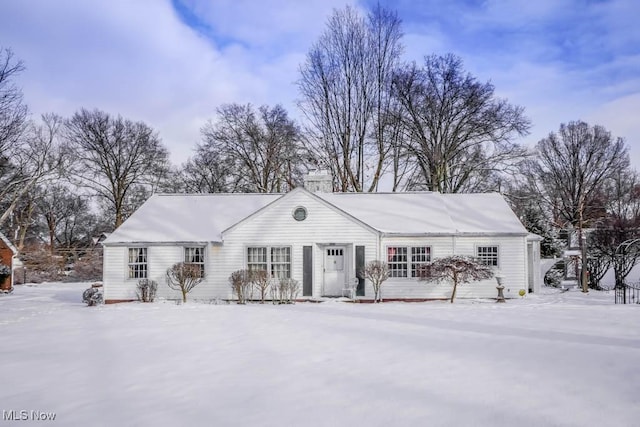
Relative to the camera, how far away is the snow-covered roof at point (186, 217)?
18125 millimetres

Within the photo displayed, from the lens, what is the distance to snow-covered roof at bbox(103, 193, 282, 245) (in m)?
18.1

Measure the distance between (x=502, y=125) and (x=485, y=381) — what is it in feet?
85.2

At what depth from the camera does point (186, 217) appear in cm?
1953

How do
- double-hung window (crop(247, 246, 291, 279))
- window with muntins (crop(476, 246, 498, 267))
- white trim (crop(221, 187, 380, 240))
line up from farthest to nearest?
1. window with muntins (crop(476, 246, 498, 267))
2. double-hung window (crop(247, 246, 291, 279))
3. white trim (crop(221, 187, 380, 240))

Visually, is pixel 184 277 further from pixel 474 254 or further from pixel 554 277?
pixel 554 277

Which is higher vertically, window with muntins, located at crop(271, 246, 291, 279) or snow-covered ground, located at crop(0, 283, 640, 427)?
window with muntins, located at crop(271, 246, 291, 279)

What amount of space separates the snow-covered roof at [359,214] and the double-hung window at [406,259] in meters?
0.67

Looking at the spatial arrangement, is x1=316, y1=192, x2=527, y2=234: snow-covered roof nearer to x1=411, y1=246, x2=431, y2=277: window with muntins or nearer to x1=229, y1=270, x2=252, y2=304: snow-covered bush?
x1=411, y1=246, x2=431, y2=277: window with muntins

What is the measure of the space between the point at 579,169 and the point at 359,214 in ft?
85.7

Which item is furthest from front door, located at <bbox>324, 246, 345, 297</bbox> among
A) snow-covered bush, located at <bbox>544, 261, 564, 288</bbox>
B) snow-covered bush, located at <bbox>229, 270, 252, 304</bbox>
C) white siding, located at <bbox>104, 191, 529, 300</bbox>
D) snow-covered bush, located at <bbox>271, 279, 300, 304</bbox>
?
snow-covered bush, located at <bbox>544, 261, 564, 288</bbox>

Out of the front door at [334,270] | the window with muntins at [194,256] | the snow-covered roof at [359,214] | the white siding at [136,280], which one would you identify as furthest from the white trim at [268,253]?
the window with muntins at [194,256]

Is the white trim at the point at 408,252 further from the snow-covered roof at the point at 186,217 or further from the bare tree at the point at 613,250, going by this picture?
the bare tree at the point at 613,250

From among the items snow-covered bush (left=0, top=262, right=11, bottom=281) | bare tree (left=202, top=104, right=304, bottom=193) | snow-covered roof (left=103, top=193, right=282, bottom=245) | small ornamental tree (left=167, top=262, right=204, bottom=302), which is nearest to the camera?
small ornamental tree (left=167, top=262, right=204, bottom=302)

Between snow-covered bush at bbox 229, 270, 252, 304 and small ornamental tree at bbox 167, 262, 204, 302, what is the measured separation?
130 cm
